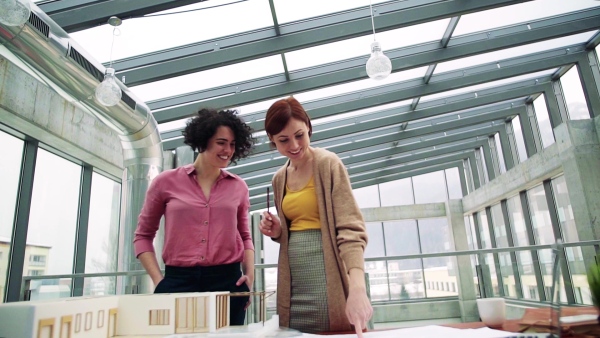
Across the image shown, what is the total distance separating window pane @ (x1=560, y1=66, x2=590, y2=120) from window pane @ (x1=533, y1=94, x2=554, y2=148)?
0.50 metres

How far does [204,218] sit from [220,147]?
9.7 inches

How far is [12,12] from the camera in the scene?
6.41 feet

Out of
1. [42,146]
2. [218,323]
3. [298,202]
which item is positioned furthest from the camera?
[42,146]

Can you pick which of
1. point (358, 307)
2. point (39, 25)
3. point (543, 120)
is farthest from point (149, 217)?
point (543, 120)

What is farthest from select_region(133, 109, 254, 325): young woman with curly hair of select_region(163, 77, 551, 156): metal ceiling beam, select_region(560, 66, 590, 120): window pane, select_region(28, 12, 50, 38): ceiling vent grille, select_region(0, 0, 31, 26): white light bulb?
select_region(560, 66, 590, 120): window pane

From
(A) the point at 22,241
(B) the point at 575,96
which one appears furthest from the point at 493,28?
(A) the point at 22,241

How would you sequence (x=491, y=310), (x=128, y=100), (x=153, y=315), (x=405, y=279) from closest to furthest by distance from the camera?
(x=153, y=315) < (x=491, y=310) < (x=128, y=100) < (x=405, y=279)

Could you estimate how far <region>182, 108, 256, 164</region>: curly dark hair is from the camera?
137cm

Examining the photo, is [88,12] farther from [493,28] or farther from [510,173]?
[510,173]

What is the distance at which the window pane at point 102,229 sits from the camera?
462 cm

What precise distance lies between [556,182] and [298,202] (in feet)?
24.1

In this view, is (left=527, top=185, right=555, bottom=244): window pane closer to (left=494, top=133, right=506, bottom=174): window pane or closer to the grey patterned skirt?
(left=494, top=133, right=506, bottom=174): window pane

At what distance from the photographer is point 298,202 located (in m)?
1.15

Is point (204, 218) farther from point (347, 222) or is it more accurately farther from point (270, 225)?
point (347, 222)
